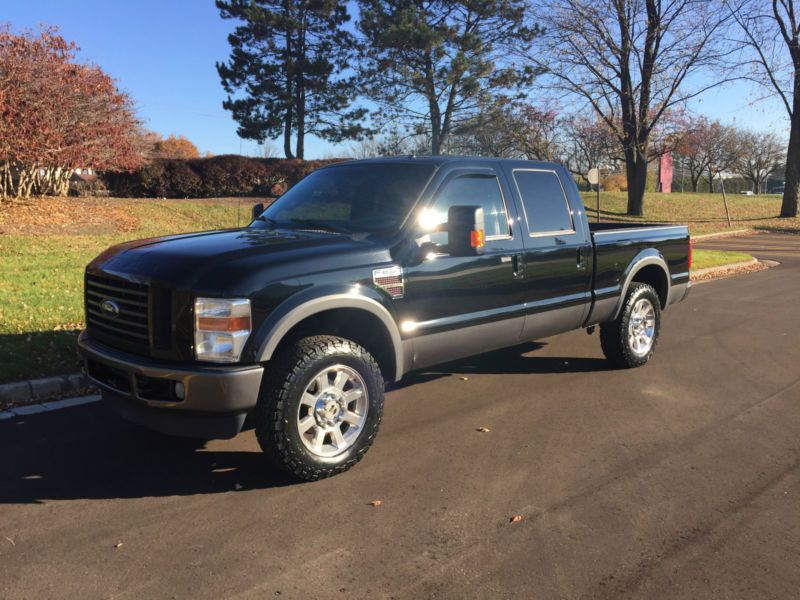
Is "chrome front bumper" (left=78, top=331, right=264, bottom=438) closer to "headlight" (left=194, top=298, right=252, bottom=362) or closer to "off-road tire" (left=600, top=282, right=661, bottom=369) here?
"headlight" (left=194, top=298, right=252, bottom=362)

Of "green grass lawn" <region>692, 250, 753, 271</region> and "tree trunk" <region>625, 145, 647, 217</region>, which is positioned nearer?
"green grass lawn" <region>692, 250, 753, 271</region>

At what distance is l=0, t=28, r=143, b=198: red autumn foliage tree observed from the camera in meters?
15.4

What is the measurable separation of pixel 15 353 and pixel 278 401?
3.60 meters

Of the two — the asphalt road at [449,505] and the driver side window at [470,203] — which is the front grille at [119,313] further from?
the driver side window at [470,203]

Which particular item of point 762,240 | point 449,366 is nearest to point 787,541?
point 449,366

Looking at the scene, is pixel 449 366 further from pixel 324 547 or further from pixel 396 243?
pixel 324 547

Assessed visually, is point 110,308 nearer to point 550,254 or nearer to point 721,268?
point 550,254

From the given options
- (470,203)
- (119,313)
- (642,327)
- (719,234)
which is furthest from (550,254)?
(719,234)

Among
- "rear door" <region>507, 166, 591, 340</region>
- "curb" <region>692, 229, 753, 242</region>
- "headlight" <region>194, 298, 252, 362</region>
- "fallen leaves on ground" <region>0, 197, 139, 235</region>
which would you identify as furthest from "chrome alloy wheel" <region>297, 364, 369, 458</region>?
"curb" <region>692, 229, 753, 242</region>

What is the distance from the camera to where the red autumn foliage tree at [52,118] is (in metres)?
15.4

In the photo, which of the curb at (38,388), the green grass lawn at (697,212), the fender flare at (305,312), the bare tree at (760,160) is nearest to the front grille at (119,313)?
the fender flare at (305,312)

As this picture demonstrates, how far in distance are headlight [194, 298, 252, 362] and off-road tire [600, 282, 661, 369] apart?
3.98 m

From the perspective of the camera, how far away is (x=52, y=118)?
16031mm

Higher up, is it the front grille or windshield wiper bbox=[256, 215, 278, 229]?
windshield wiper bbox=[256, 215, 278, 229]
